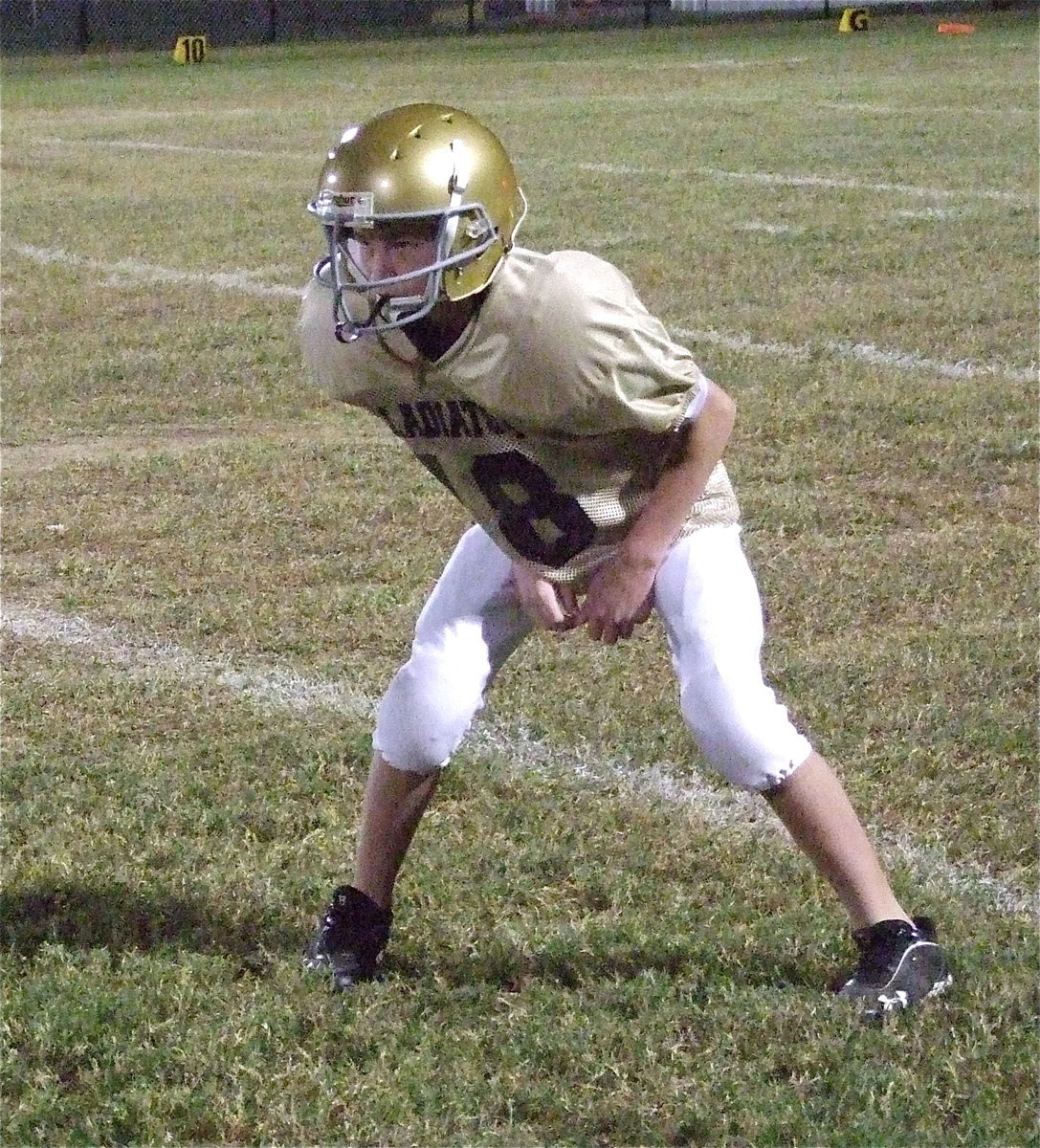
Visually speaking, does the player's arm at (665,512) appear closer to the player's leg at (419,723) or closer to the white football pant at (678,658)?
the white football pant at (678,658)

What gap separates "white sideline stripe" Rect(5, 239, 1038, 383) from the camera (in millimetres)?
6570

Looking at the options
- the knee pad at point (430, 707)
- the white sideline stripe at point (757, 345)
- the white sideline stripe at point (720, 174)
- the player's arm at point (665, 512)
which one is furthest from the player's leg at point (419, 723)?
the white sideline stripe at point (720, 174)

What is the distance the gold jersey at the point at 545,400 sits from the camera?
2533 mm

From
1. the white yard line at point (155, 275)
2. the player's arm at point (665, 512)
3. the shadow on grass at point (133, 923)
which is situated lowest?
the shadow on grass at point (133, 923)

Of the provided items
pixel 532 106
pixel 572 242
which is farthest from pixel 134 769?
pixel 532 106

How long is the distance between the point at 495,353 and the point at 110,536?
112 inches

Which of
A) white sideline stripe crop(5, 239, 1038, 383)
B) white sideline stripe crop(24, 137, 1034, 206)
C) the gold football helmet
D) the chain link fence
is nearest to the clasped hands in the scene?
the gold football helmet

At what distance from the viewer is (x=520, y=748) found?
375 cm

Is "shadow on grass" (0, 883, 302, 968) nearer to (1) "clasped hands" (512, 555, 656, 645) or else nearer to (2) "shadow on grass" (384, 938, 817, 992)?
(2) "shadow on grass" (384, 938, 817, 992)

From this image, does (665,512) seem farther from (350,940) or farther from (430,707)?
(350,940)

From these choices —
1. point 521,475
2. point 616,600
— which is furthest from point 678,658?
point 521,475

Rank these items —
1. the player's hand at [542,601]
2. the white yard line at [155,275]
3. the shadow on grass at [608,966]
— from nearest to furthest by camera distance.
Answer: the player's hand at [542,601] → the shadow on grass at [608,966] → the white yard line at [155,275]

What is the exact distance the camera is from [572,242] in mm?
Answer: 9570

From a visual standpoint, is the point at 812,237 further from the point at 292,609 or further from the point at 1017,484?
the point at 292,609
